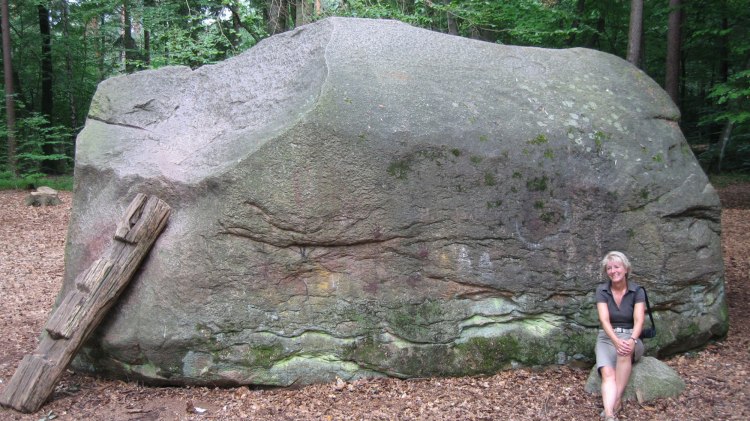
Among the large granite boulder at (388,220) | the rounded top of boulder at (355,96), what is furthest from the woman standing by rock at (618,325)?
the rounded top of boulder at (355,96)

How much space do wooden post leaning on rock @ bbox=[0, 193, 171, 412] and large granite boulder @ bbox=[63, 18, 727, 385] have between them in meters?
0.15

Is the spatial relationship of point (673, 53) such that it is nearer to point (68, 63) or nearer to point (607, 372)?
point (607, 372)

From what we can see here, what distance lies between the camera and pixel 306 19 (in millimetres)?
9367

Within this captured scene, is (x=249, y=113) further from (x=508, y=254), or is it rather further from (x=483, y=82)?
(x=508, y=254)

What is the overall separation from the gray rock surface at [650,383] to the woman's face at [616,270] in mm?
714

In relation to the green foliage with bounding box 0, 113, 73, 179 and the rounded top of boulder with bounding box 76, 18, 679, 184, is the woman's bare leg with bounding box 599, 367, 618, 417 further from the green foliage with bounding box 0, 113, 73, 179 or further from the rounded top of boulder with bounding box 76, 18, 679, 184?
the green foliage with bounding box 0, 113, 73, 179

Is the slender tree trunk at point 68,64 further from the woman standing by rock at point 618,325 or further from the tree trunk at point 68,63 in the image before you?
the woman standing by rock at point 618,325

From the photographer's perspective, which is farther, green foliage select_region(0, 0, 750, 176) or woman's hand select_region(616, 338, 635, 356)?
green foliage select_region(0, 0, 750, 176)

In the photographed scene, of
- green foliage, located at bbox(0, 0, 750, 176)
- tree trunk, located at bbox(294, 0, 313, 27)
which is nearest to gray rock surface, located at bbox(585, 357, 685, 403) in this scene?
green foliage, located at bbox(0, 0, 750, 176)

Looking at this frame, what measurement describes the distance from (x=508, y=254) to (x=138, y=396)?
3146 mm

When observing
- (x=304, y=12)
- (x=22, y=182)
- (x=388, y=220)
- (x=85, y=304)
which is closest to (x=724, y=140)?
(x=304, y=12)

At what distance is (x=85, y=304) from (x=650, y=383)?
169 inches

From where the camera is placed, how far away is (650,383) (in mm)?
4363

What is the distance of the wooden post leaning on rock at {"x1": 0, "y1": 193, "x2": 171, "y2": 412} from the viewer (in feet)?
14.4
